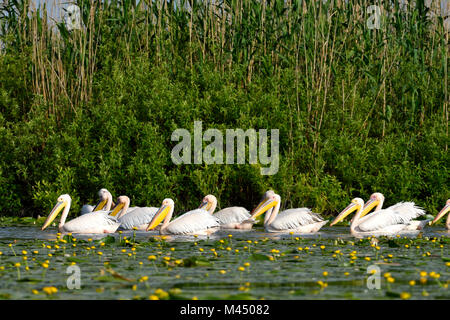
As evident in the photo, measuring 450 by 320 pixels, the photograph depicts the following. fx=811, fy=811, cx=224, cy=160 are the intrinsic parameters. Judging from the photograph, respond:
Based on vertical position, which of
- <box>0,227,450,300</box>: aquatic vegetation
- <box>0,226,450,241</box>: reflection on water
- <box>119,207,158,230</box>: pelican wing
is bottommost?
<box>0,226,450,241</box>: reflection on water

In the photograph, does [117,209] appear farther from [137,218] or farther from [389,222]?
[389,222]

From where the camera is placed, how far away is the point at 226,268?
8250mm

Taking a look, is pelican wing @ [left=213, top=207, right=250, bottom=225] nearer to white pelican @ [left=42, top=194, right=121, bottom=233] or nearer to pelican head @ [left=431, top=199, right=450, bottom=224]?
white pelican @ [left=42, top=194, right=121, bottom=233]

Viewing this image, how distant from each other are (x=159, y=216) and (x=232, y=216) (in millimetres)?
1197

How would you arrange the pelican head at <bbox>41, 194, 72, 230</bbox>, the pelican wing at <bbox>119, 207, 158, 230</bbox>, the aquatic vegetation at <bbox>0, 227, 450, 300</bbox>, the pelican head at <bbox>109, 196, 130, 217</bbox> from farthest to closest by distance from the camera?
the pelican head at <bbox>109, 196, 130, 217</bbox> < the pelican wing at <bbox>119, 207, 158, 230</bbox> < the pelican head at <bbox>41, 194, 72, 230</bbox> < the aquatic vegetation at <bbox>0, 227, 450, 300</bbox>

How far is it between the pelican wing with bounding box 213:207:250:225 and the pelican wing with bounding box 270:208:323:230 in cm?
74

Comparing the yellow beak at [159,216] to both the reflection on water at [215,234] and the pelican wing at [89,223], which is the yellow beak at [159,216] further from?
the pelican wing at [89,223]

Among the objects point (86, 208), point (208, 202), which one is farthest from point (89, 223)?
point (208, 202)

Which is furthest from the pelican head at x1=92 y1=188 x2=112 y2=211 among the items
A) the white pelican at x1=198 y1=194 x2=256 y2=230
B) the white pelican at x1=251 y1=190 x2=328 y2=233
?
the white pelican at x1=251 y1=190 x2=328 y2=233

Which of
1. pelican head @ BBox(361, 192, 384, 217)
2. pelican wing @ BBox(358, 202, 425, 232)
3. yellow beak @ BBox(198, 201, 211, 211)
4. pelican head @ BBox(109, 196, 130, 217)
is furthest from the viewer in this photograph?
pelican head @ BBox(109, 196, 130, 217)

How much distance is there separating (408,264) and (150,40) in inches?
349

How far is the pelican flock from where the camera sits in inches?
476

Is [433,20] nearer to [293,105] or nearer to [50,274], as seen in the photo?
[293,105]
